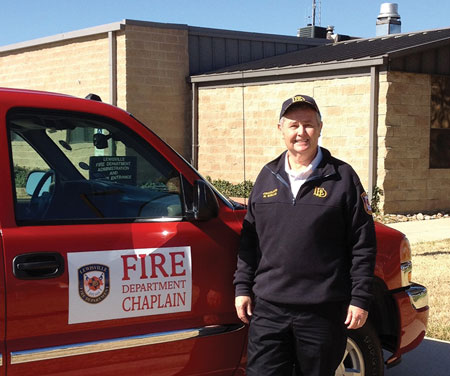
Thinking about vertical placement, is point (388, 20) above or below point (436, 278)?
above

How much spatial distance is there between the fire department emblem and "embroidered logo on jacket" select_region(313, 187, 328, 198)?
989 millimetres

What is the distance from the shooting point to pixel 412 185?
13117mm

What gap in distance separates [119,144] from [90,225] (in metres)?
0.46

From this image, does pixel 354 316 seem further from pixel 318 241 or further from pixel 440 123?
pixel 440 123

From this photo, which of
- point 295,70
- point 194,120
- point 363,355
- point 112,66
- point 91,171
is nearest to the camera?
point 91,171

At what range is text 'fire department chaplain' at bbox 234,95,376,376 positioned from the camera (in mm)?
3006

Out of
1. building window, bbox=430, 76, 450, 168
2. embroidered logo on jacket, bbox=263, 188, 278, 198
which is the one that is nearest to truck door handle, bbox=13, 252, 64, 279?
embroidered logo on jacket, bbox=263, 188, 278, 198

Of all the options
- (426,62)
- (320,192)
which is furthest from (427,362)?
(426,62)

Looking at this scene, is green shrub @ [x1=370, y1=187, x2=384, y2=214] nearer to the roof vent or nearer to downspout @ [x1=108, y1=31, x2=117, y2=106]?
downspout @ [x1=108, y1=31, x2=117, y2=106]

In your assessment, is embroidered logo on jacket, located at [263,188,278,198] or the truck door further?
embroidered logo on jacket, located at [263,188,278,198]

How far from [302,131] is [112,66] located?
13422 millimetres

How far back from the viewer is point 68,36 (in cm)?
1720

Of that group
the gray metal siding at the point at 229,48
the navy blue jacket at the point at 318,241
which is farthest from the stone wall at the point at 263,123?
the navy blue jacket at the point at 318,241

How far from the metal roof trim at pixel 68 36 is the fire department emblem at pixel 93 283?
13.3m
